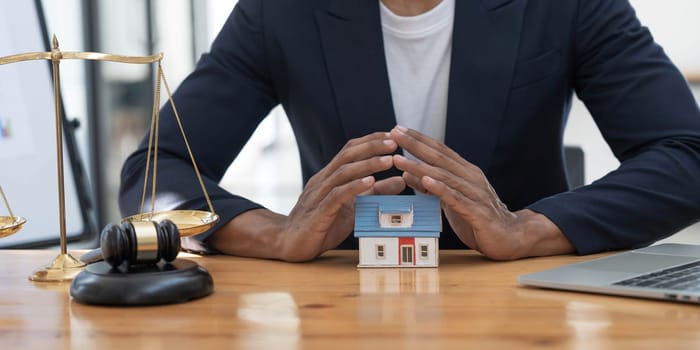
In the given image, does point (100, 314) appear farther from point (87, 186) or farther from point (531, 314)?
point (87, 186)

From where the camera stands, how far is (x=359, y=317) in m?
0.93

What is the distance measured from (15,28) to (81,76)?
1.55 m

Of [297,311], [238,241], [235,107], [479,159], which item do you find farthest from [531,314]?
[235,107]

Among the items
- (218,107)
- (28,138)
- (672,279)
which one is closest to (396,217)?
(672,279)

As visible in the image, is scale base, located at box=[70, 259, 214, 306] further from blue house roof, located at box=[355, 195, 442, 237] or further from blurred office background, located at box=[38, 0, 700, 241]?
blurred office background, located at box=[38, 0, 700, 241]

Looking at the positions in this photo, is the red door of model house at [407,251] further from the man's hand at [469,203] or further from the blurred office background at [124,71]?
the blurred office background at [124,71]

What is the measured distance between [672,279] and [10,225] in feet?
2.68

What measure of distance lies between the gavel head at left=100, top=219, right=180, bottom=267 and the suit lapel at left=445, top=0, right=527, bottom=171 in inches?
30.7

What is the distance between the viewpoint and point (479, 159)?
1726 mm

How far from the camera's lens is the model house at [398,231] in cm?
123

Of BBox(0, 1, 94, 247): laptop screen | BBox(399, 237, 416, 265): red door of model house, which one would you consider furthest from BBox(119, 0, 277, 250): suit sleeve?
BBox(0, 1, 94, 247): laptop screen

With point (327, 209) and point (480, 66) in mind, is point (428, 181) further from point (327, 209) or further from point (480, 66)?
point (480, 66)

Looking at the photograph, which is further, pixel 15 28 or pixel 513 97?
pixel 15 28

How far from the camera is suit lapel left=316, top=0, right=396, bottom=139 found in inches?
67.6
